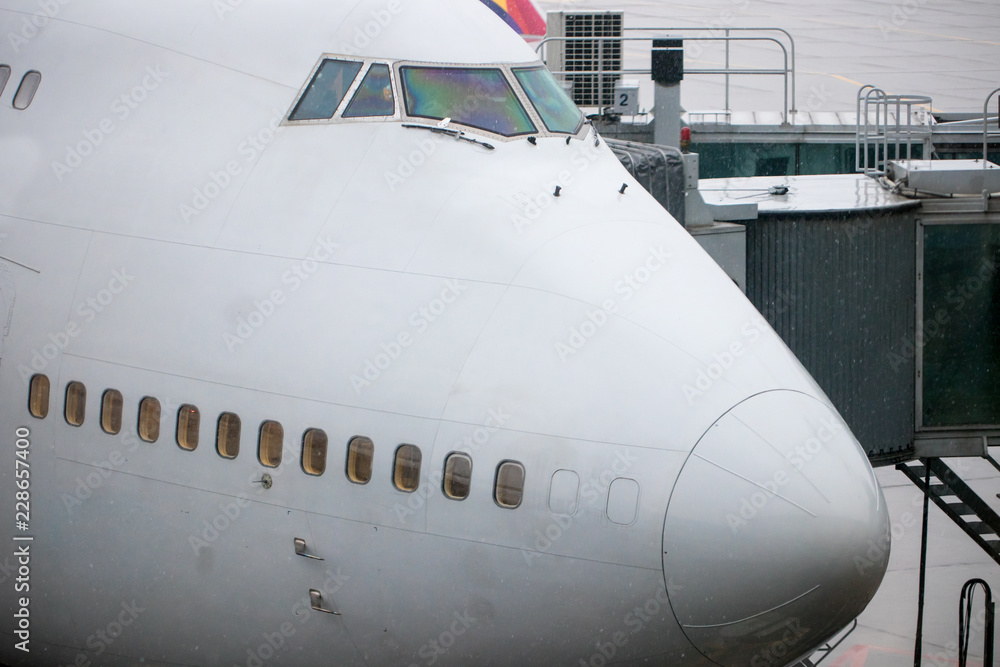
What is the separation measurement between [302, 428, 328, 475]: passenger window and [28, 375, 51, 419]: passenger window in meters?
2.40

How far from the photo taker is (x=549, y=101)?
1047cm

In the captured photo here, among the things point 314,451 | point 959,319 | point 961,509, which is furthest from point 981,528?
point 314,451

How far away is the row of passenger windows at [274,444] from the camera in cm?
795

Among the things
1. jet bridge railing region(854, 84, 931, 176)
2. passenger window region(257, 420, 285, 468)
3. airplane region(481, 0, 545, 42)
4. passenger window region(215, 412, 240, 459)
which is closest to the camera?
passenger window region(257, 420, 285, 468)

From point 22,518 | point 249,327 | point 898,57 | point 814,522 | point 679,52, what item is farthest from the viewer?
point 898,57

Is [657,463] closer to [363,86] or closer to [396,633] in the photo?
[396,633]

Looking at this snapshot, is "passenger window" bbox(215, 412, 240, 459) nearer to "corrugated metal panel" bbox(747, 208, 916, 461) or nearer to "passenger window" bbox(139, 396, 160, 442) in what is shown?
"passenger window" bbox(139, 396, 160, 442)

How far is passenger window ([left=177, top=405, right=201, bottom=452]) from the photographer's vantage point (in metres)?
8.78

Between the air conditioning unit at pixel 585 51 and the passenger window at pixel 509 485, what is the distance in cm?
2225

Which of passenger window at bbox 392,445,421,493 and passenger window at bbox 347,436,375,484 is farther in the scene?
passenger window at bbox 347,436,375,484

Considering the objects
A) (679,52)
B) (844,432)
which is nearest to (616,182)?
(844,432)

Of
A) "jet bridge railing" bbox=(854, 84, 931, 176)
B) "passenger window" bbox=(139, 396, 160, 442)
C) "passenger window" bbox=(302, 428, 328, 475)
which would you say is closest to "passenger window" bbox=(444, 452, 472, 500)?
"passenger window" bbox=(302, 428, 328, 475)

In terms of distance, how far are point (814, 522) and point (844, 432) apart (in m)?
0.85

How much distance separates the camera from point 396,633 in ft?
27.4
